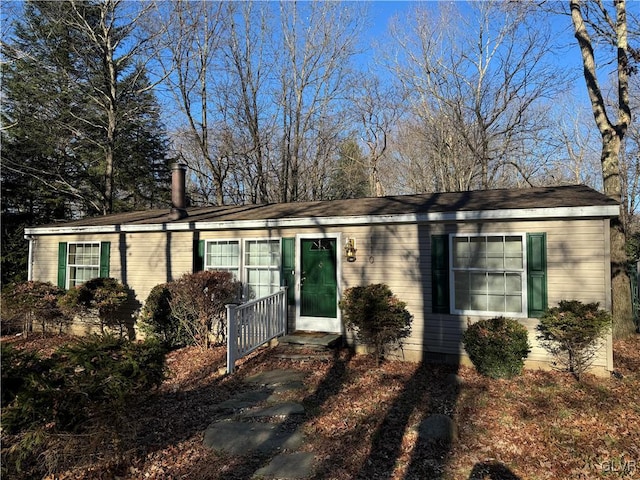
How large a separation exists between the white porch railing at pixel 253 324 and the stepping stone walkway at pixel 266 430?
88 centimetres

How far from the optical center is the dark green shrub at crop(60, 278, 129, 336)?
8680 mm

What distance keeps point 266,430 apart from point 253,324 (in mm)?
2634

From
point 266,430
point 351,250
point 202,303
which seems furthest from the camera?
point 202,303

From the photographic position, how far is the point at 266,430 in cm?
430

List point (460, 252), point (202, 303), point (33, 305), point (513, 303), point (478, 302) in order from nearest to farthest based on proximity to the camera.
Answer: point (513, 303), point (478, 302), point (460, 252), point (202, 303), point (33, 305)

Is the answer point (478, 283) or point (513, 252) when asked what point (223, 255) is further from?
point (513, 252)

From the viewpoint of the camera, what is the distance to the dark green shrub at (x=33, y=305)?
9273mm

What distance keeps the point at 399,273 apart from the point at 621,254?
5.43 metres

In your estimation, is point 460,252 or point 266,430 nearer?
point 266,430

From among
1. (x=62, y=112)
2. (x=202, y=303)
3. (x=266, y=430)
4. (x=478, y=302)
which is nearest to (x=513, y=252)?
(x=478, y=302)

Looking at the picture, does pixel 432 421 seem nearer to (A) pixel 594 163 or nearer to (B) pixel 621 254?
(B) pixel 621 254

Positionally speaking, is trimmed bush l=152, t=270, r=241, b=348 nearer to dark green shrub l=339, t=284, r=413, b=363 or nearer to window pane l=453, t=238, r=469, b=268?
dark green shrub l=339, t=284, r=413, b=363

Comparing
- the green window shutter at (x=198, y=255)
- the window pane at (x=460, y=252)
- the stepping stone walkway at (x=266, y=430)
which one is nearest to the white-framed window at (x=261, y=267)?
the green window shutter at (x=198, y=255)

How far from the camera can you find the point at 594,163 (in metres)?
23.7
